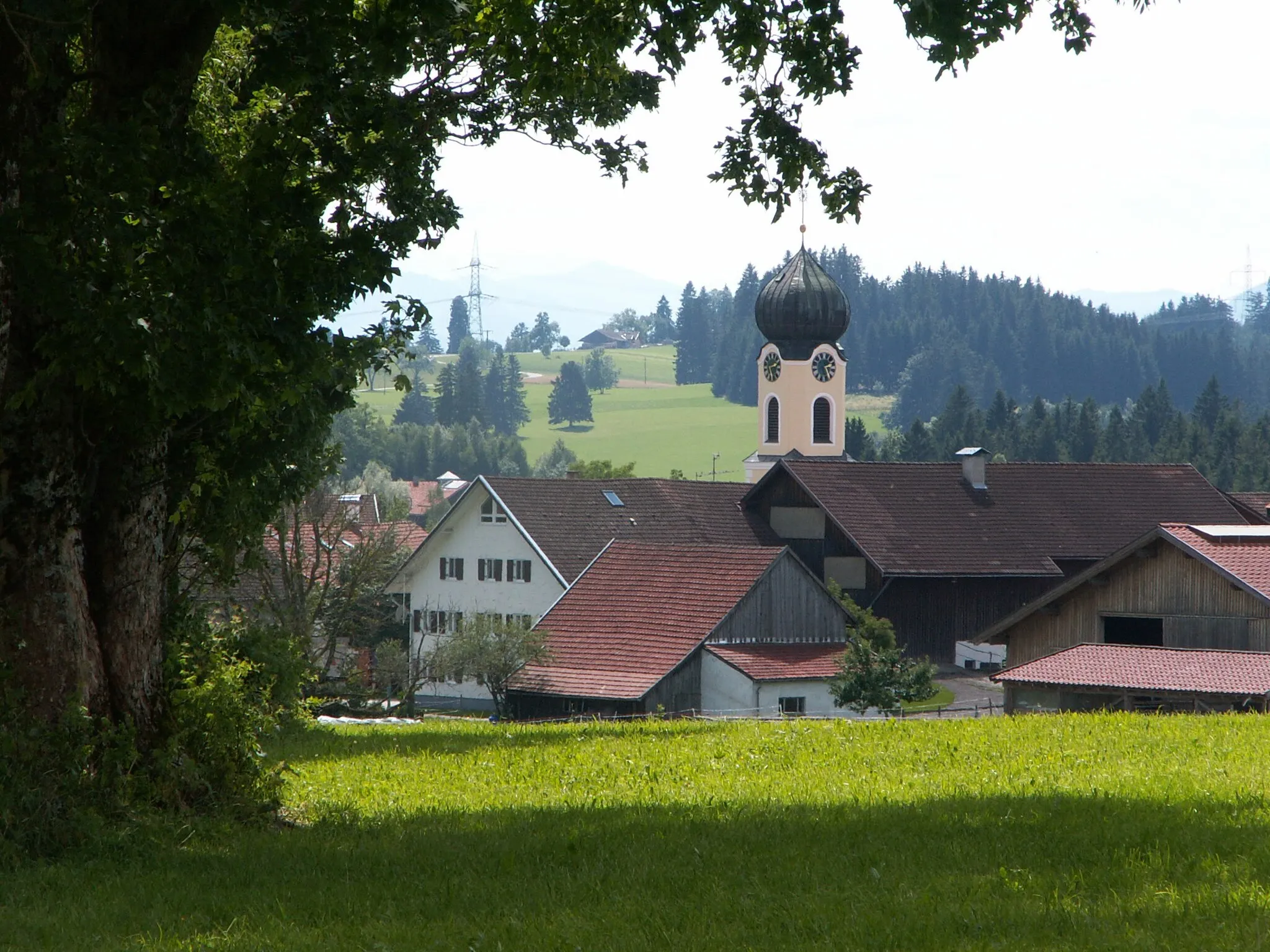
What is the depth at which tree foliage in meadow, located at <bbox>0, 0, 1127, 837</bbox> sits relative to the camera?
8.42 m

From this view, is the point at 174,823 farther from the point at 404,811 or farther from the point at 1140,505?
the point at 1140,505

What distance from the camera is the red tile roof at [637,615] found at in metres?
43.4

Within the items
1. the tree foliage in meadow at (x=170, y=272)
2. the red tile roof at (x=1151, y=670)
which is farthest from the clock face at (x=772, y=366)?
the tree foliage in meadow at (x=170, y=272)

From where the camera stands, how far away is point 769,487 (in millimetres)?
62344

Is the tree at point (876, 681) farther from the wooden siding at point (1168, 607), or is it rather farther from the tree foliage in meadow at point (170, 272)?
the tree foliage in meadow at point (170, 272)

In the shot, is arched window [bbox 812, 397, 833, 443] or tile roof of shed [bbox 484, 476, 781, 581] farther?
arched window [bbox 812, 397, 833, 443]

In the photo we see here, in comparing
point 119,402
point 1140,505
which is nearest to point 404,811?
point 119,402

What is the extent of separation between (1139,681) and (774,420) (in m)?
56.7

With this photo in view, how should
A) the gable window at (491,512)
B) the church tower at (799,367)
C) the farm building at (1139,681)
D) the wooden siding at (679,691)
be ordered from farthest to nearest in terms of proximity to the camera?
the church tower at (799,367)
the gable window at (491,512)
the wooden siding at (679,691)
the farm building at (1139,681)

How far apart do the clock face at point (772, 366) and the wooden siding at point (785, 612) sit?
3969 centimetres

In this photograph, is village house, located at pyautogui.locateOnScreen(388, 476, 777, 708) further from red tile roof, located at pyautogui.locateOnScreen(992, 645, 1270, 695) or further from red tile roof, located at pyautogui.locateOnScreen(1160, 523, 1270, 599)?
red tile roof, located at pyautogui.locateOnScreen(992, 645, 1270, 695)

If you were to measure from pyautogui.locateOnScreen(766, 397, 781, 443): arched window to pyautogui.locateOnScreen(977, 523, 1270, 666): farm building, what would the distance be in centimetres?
4791

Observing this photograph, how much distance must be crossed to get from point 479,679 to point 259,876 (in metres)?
37.6

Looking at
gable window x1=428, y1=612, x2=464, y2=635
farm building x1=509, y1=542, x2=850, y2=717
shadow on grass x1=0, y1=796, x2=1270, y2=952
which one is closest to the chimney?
farm building x1=509, y1=542, x2=850, y2=717
